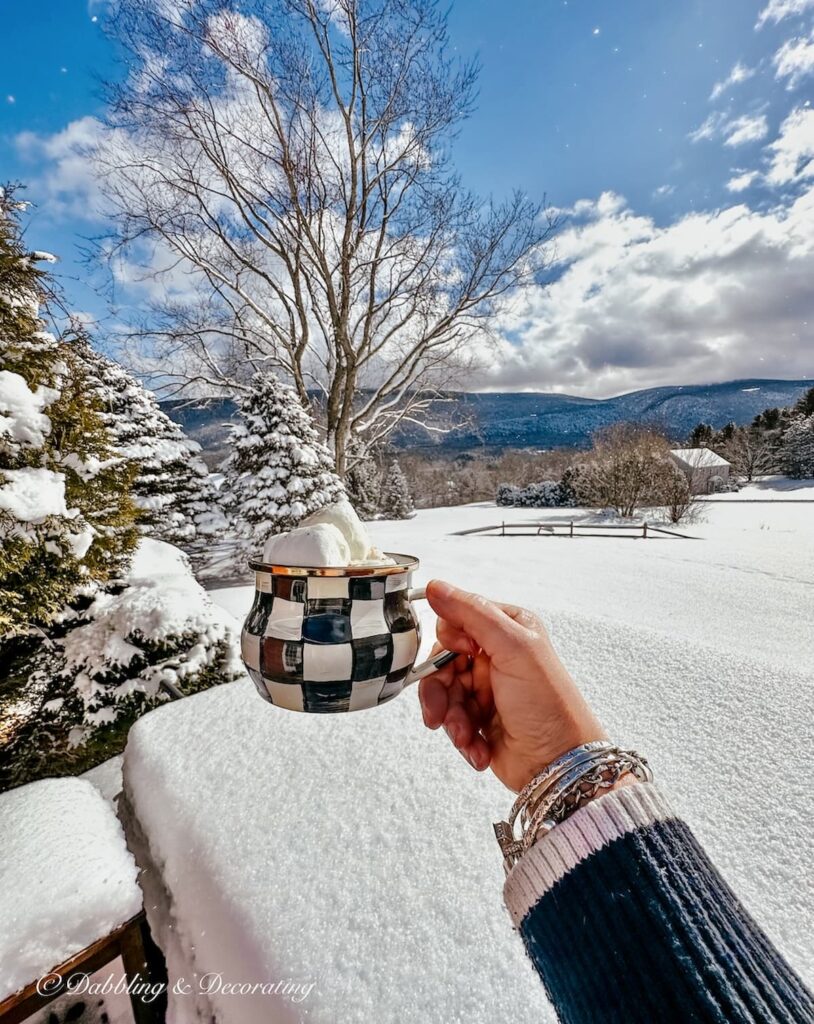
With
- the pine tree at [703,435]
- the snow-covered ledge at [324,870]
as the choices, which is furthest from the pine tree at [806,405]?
the snow-covered ledge at [324,870]

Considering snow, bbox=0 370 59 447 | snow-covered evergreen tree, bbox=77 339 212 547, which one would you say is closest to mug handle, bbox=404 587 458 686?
snow, bbox=0 370 59 447

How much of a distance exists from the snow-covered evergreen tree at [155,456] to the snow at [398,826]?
24.9 feet

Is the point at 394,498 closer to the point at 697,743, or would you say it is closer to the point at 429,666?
the point at 697,743

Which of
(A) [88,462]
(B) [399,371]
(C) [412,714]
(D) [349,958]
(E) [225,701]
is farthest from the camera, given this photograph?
(B) [399,371]

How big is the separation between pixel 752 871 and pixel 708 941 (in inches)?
52.5

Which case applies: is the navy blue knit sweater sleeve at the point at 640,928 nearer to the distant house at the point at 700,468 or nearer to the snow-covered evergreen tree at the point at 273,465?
the snow-covered evergreen tree at the point at 273,465

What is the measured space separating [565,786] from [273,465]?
8776mm

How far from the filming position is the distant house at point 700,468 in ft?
59.5

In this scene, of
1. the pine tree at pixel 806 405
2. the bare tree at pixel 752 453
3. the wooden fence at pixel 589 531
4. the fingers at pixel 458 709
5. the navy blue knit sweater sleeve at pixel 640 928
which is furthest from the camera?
the bare tree at pixel 752 453

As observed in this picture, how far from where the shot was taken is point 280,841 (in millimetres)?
1604

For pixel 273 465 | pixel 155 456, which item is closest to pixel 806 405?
pixel 273 465

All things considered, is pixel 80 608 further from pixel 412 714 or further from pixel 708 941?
pixel 708 941

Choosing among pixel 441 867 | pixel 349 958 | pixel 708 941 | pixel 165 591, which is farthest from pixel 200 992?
pixel 165 591

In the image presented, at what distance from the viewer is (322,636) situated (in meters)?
0.82
